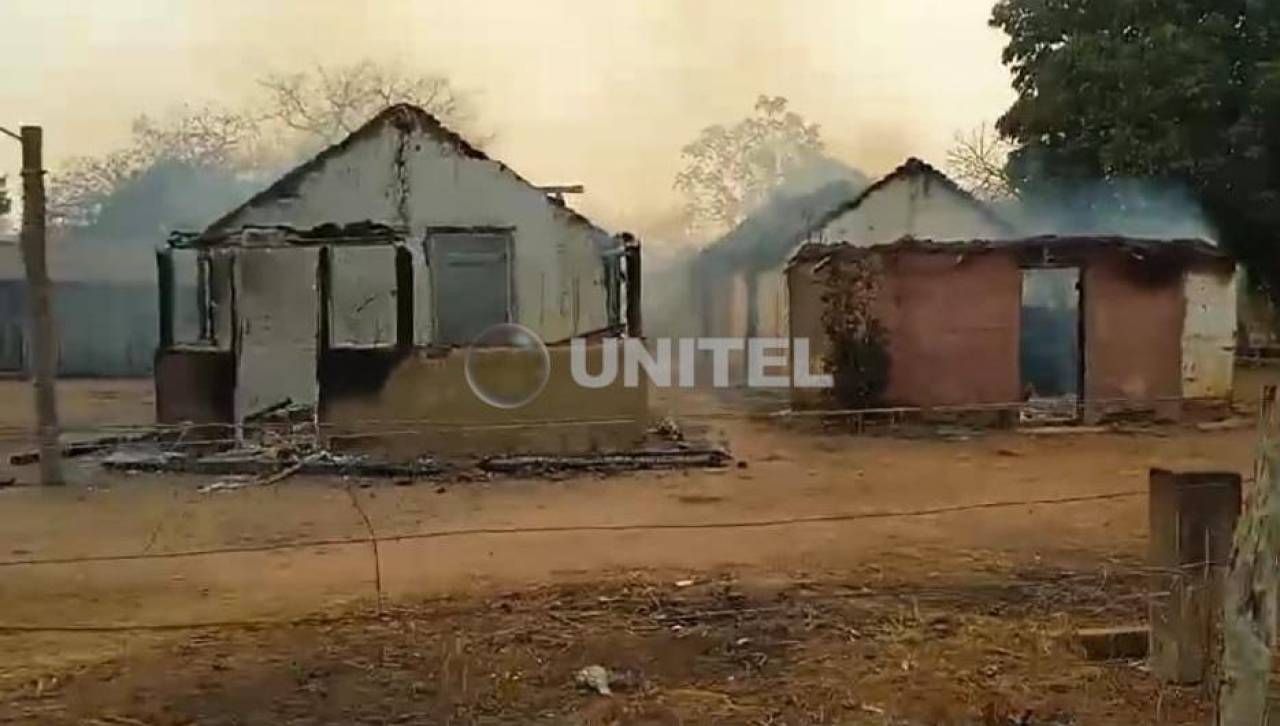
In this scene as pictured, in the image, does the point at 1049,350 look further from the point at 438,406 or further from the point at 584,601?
the point at 584,601

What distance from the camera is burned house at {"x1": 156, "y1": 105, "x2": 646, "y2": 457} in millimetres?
15570

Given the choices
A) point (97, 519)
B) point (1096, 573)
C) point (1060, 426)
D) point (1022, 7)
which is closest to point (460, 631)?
point (1096, 573)

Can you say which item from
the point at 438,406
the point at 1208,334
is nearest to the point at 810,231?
the point at 1208,334

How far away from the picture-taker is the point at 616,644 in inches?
262

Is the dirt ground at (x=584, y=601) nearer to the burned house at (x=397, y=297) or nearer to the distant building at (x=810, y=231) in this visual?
the burned house at (x=397, y=297)

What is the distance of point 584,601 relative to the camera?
25.7 ft

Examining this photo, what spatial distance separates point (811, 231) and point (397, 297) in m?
14.2

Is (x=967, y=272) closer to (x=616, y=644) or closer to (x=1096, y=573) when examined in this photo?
(x=1096, y=573)

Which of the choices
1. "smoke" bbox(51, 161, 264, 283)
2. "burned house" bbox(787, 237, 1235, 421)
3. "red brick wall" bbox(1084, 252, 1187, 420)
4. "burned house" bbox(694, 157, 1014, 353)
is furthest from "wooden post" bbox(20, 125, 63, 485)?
"smoke" bbox(51, 161, 264, 283)

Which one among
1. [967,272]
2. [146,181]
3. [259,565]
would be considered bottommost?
[259,565]

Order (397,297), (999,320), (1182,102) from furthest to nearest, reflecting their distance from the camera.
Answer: (1182,102)
(999,320)
(397,297)

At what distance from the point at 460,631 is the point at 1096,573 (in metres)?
4.00

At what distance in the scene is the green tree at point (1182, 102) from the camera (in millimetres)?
22922

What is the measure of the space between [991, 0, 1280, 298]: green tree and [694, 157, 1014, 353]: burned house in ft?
7.51
